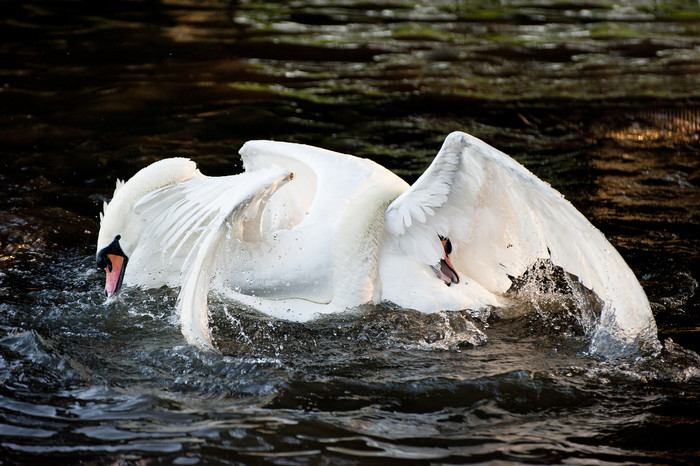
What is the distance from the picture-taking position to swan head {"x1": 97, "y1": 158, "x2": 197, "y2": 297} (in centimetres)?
518

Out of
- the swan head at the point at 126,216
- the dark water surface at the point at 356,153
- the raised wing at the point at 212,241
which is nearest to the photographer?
the dark water surface at the point at 356,153

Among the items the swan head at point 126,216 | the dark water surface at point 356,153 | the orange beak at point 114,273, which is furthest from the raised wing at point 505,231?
the orange beak at point 114,273

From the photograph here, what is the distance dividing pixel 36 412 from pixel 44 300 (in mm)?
1490

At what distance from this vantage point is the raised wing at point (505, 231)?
4461 millimetres

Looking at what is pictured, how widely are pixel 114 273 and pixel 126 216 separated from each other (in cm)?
41

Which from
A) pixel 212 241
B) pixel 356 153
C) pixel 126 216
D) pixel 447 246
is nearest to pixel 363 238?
pixel 447 246

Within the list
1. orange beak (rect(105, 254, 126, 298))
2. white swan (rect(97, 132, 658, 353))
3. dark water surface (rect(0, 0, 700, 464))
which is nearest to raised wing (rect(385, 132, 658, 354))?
white swan (rect(97, 132, 658, 353))

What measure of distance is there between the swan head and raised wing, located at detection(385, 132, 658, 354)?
4.50 ft

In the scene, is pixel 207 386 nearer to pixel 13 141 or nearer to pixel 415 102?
pixel 13 141

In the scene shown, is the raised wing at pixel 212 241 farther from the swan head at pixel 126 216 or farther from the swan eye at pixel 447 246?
the swan eye at pixel 447 246

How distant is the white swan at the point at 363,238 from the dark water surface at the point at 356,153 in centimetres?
18

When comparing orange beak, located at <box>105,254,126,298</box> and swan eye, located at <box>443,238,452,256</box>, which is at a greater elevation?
swan eye, located at <box>443,238,452,256</box>

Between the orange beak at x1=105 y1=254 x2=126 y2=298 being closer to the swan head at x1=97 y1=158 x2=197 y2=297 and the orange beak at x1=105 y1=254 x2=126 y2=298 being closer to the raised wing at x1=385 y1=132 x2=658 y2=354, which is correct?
the swan head at x1=97 y1=158 x2=197 y2=297

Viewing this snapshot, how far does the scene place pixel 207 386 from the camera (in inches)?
173
